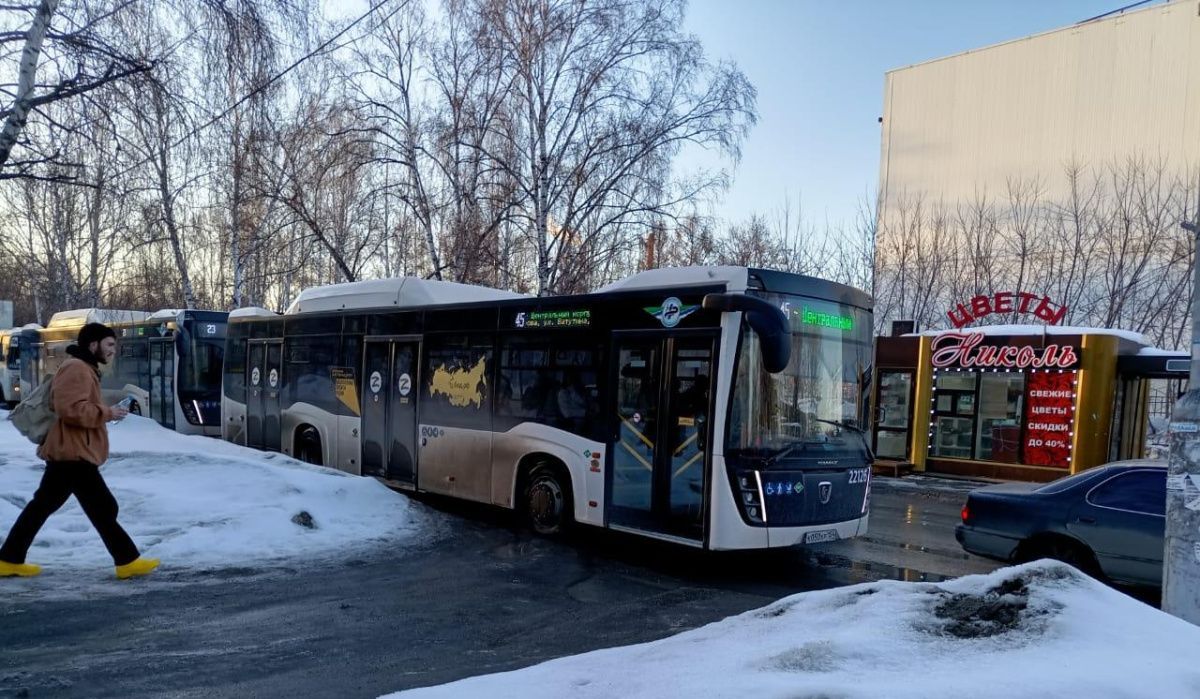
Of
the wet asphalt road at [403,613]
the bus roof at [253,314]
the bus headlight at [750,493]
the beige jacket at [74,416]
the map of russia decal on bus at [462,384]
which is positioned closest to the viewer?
the wet asphalt road at [403,613]

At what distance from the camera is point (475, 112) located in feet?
69.2

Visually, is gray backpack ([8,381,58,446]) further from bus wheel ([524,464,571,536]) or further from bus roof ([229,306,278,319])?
bus roof ([229,306,278,319])

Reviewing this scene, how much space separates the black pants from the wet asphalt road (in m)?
0.53

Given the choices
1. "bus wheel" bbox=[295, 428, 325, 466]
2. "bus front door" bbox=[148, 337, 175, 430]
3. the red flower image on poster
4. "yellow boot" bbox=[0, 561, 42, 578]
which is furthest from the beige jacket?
the red flower image on poster

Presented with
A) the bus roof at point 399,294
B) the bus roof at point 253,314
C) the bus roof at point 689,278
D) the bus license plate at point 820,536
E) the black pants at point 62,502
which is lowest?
the bus license plate at point 820,536

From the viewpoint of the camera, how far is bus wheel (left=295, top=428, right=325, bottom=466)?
44.0ft

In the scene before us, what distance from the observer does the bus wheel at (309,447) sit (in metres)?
13.4

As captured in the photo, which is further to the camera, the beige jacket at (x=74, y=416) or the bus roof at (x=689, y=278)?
the bus roof at (x=689, y=278)

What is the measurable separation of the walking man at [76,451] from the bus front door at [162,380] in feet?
45.6

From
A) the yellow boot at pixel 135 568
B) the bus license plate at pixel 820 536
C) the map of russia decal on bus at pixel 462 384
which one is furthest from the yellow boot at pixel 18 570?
the bus license plate at pixel 820 536

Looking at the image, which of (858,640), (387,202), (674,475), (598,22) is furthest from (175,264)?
(858,640)

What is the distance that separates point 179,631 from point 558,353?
4926mm

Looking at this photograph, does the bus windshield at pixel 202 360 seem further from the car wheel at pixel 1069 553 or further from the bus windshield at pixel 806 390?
the car wheel at pixel 1069 553

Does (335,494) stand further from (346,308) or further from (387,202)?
(387,202)
